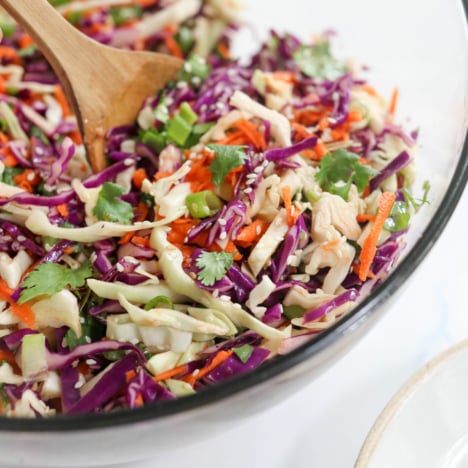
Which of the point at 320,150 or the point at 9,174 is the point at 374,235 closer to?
the point at 320,150

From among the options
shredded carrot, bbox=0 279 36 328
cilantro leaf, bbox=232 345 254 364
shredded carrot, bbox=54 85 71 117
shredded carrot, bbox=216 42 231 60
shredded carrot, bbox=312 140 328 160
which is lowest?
shredded carrot, bbox=0 279 36 328

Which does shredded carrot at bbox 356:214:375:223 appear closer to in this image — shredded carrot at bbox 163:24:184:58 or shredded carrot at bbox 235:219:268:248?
shredded carrot at bbox 235:219:268:248

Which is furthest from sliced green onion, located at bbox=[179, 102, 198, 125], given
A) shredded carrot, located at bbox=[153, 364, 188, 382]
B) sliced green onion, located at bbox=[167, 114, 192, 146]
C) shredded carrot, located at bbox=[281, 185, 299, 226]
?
shredded carrot, located at bbox=[153, 364, 188, 382]

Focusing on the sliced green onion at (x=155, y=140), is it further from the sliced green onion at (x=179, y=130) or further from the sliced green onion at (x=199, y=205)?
the sliced green onion at (x=199, y=205)

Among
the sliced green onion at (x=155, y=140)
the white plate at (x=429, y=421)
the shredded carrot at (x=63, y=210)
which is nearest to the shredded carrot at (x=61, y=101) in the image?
the sliced green onion at (x=155, y=140)

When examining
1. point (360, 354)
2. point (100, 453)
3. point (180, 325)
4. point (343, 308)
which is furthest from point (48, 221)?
point (360, 354)

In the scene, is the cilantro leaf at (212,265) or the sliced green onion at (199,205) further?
the sliced green onion at (199,205)

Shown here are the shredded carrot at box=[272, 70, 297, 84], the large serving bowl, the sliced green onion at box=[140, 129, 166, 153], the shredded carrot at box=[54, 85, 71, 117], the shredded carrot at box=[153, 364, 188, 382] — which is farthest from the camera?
the shredded carrot at box=[54, 85, 71, 117]

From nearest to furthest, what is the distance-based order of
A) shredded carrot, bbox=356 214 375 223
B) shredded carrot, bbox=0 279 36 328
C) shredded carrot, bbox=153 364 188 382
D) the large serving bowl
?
the large serving bowl
shredded carrot, bbox=153 364 188 382
shredded carrot, bbox=0 279 36 328
shredded carrot, bbox=356 214 375 223
